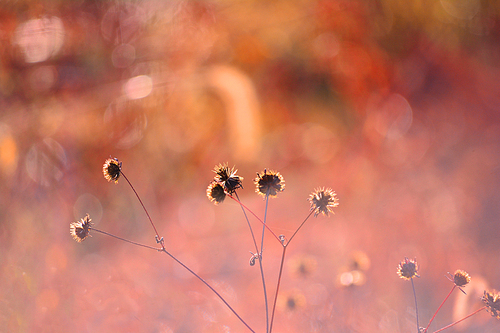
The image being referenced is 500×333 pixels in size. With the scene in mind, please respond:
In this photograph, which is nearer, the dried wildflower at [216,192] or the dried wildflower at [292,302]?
the dried wildflower at [216,192]

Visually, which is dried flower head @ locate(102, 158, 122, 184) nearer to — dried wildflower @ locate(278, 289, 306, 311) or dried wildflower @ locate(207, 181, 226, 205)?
dried wildflower @ locate(207, 181, 226, 205)

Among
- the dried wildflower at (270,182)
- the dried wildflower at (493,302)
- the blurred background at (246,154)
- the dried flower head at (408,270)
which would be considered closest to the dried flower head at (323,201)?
the dried wildflower at (270,182)

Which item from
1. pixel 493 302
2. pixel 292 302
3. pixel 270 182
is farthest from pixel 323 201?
pixel 292 302

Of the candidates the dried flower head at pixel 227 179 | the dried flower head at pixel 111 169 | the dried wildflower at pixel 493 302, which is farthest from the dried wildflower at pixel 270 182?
the dried wildflower at pixel 493 302

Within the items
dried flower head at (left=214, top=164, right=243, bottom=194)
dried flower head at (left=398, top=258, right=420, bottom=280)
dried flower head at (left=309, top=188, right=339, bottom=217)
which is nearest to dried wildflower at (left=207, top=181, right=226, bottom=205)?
dried flower head at (left=214, top=164, right=243, bottom=194)

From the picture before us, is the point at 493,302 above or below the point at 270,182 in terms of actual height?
below

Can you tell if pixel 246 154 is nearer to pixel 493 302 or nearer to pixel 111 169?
pixel 111 169

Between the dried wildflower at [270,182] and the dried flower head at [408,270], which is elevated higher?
the dried wildflower at [270,182]

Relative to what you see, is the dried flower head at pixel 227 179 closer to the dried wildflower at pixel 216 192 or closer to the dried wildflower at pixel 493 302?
the dried wildflower at pixel 216 192

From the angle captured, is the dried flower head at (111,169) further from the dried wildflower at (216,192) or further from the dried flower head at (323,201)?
the dried flower head at (323,201)

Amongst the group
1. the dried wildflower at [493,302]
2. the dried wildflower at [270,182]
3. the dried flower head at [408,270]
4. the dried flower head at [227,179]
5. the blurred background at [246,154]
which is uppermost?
the blurred background at [246,154]
